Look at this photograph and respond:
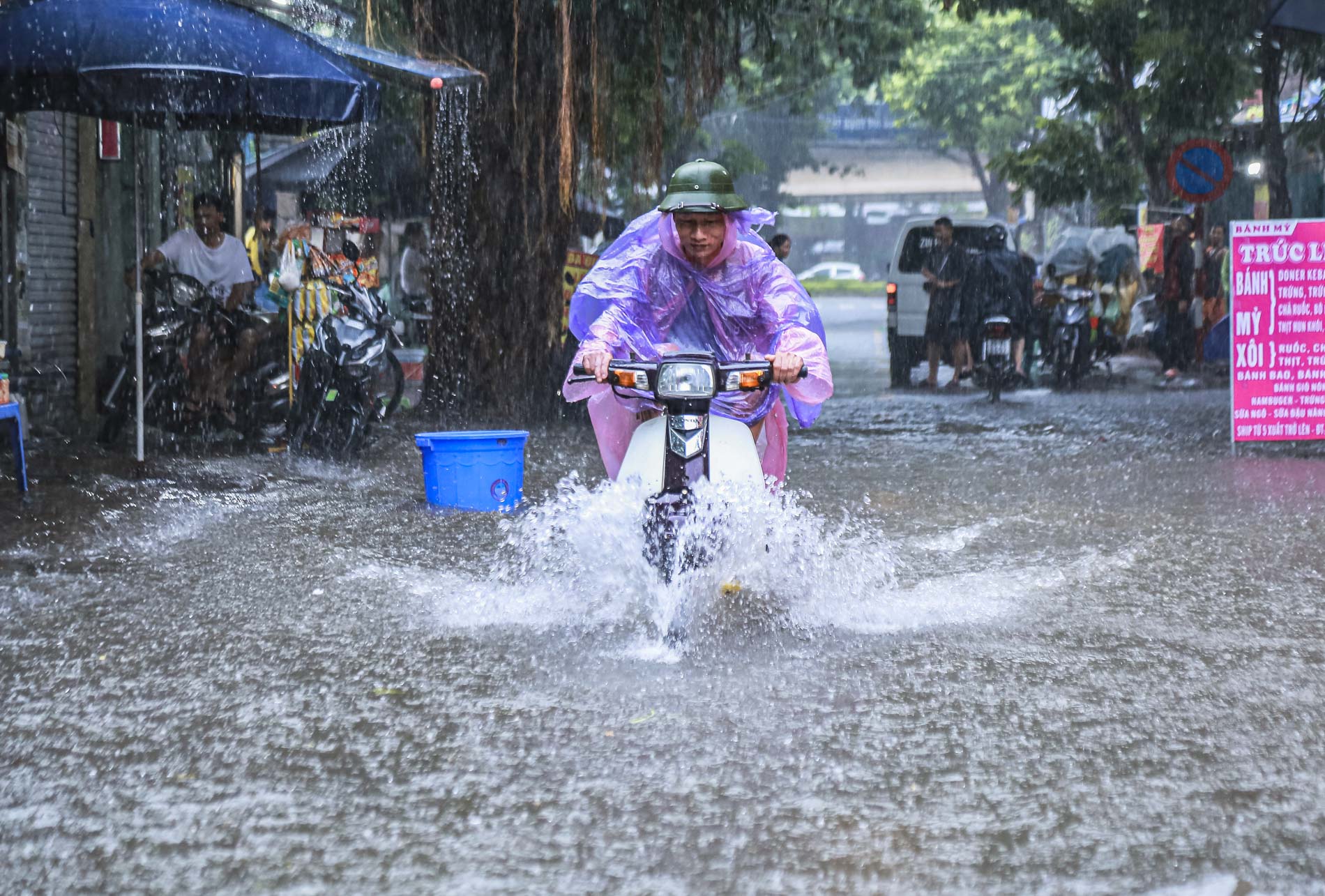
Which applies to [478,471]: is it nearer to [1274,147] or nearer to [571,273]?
[571,273]

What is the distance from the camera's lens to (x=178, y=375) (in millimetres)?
11078

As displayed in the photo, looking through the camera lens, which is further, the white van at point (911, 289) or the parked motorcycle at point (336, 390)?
the white van at point (911, 289)

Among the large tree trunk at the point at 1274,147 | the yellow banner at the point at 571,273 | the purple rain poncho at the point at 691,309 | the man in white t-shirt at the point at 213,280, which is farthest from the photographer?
the large tree trunk at the point at 1274,147

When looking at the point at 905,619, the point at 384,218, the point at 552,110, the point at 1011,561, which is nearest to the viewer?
the point at 905,619

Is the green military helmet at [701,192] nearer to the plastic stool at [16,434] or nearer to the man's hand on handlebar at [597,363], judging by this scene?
the man's hand on handlebar at [597,363]

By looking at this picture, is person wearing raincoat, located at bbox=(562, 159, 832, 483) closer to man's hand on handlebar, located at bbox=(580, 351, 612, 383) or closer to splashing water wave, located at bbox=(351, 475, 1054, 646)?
man's hand on handlebar, located at bbox=(580, 351, 612, 383)

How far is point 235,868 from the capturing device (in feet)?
10.1

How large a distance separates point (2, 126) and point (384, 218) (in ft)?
38.6

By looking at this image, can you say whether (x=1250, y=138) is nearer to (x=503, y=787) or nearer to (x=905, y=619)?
(x=905, y=619)

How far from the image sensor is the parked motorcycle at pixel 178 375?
10.8 meters

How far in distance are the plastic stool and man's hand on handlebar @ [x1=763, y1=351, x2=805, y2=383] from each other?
4.55 metres

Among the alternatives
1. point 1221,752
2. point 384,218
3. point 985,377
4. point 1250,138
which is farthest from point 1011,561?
point 1250,138

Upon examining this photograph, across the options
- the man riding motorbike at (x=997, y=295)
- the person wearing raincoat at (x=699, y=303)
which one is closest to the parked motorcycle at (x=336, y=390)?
the person wearing raincoat at (x=699, y=303)

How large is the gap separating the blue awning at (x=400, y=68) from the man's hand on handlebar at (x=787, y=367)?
5708mm
